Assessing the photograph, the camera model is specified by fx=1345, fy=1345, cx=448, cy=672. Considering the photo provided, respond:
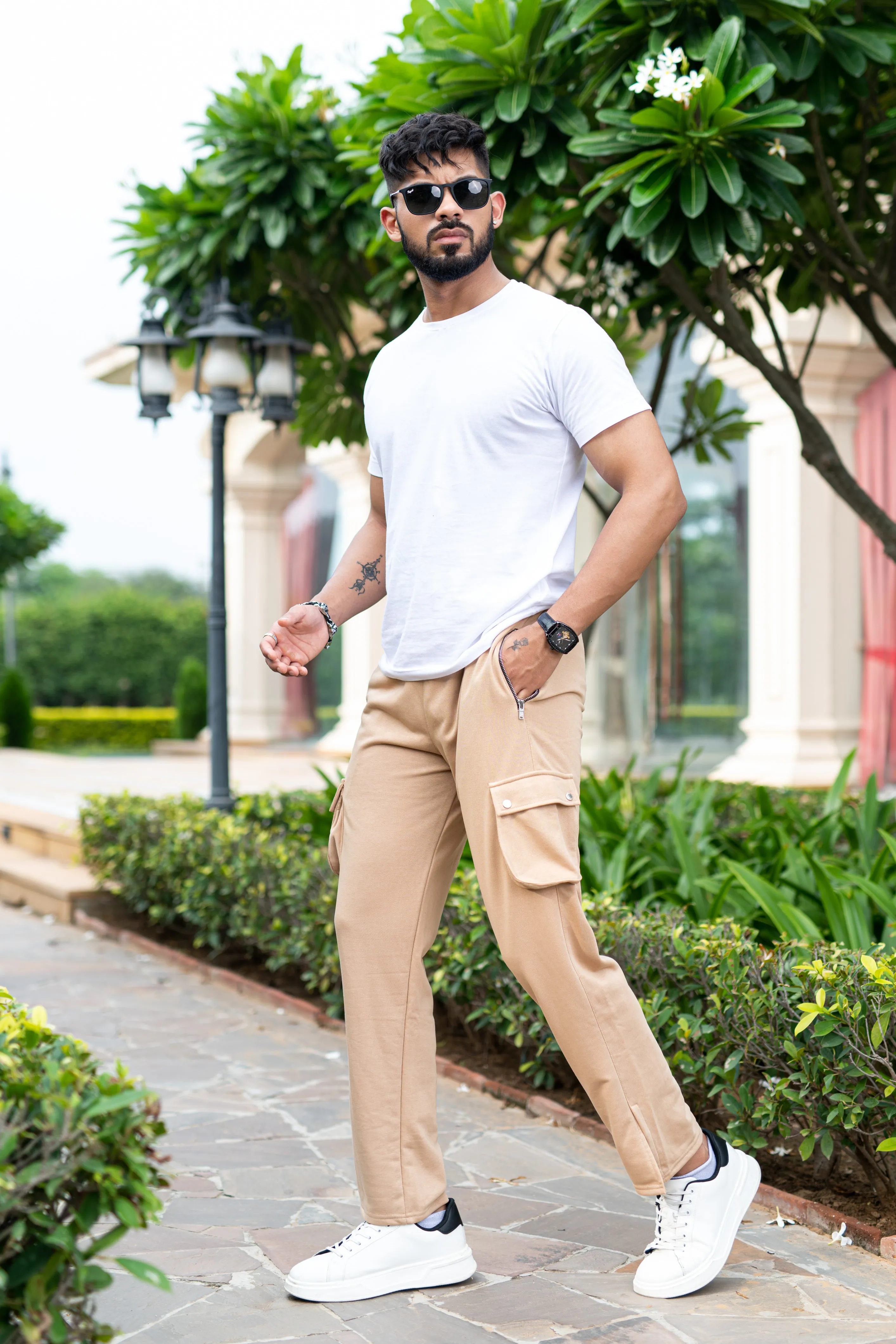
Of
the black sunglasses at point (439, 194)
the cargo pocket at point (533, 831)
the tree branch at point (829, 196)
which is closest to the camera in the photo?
the cargo pocket at point (533, 831)

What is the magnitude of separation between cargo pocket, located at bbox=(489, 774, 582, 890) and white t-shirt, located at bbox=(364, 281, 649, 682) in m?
0.25

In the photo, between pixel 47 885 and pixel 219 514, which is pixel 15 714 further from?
pixel 219 514

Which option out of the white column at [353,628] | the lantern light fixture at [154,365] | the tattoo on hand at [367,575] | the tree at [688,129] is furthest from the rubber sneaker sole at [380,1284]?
the white column at [353,628]

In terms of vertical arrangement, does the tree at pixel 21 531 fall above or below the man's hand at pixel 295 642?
above

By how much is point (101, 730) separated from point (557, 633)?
95.0 ft

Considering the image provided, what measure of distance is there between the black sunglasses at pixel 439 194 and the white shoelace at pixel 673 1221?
1778 millimetres

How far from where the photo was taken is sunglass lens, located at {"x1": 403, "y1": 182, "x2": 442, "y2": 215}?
92.7 inches

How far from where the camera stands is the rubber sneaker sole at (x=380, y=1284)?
7.92ft

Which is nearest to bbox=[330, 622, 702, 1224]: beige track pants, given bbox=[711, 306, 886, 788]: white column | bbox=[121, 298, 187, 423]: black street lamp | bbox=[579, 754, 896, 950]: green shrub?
bbox=[579, 754, 896, 950]: green shrub

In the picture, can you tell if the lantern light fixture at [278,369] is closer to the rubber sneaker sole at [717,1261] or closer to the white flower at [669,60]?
the white flower at [669,60]

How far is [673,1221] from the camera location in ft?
7.86

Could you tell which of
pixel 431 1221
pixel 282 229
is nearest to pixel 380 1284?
pixel 431 1221

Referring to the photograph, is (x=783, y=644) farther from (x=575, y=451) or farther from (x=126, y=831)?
(x=575, y=451)

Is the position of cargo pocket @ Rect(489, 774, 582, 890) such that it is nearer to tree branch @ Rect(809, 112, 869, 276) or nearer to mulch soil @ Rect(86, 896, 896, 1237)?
mulch soil @ Rect(86, 896, 896, 1237)
